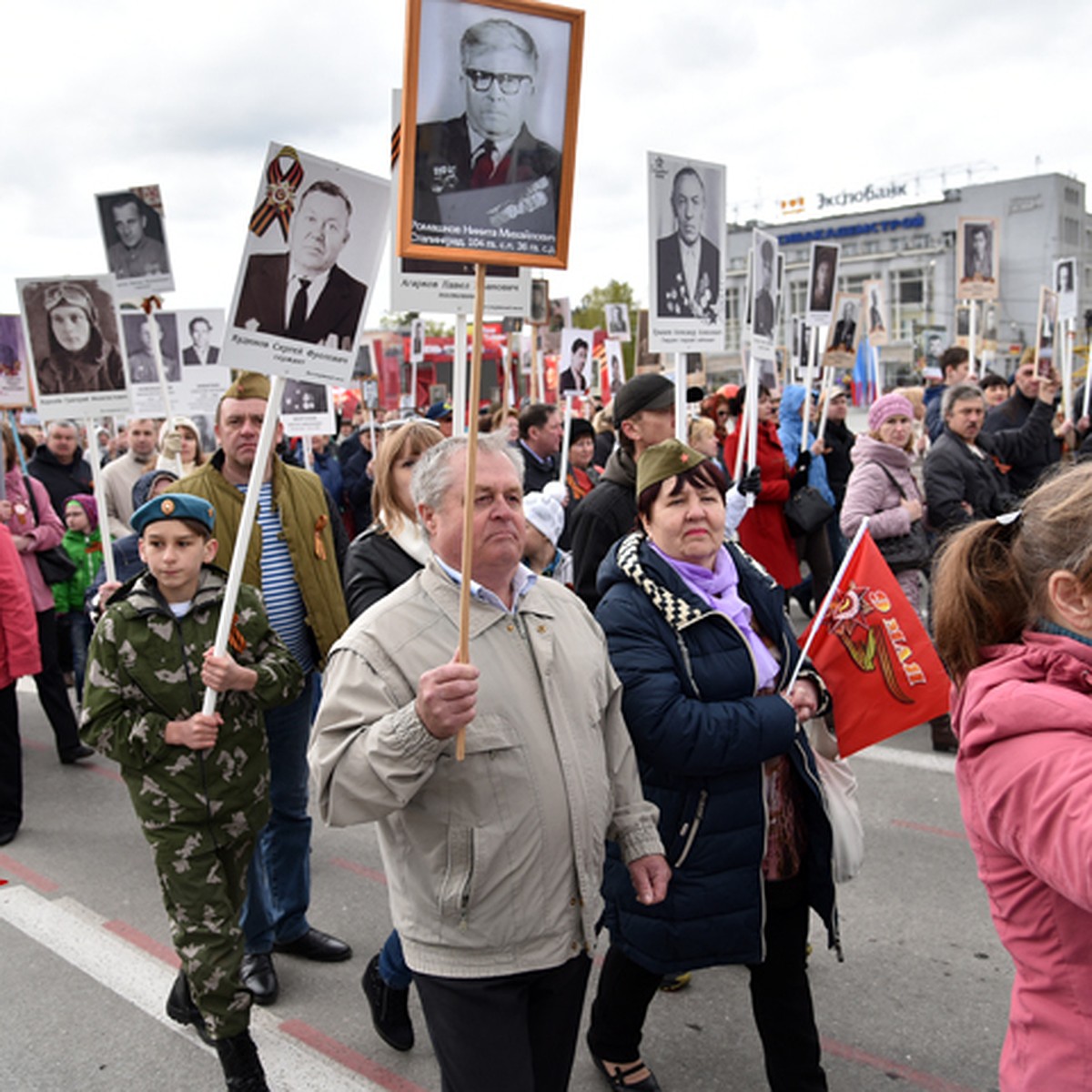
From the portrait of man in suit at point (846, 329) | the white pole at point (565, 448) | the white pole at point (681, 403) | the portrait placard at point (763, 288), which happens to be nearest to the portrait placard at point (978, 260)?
the portrait of man in suit at point (846, 329)

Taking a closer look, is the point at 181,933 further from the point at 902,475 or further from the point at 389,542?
the point at 902,475

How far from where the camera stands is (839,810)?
2961 mm

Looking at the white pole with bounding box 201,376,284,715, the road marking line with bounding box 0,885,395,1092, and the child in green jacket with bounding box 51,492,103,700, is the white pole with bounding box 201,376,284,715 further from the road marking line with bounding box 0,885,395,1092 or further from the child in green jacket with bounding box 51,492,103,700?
the child in green jacket with bounding box 51,492,103,700

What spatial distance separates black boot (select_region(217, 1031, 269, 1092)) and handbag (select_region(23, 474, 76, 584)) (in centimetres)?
452

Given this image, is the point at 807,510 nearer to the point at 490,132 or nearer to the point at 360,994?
the point at 360,994

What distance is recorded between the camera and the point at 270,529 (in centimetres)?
395

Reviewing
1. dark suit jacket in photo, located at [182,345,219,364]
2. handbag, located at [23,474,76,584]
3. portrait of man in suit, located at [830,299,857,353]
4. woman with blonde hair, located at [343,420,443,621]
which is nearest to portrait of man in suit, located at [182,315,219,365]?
dark suit jacket in photo, located at [182,345,219,364]

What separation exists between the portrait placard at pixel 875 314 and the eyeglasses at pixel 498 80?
11.2m

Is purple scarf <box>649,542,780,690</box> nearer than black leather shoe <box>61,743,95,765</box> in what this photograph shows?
Yes

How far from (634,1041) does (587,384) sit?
824cm

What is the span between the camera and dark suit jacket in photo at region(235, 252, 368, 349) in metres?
3.22

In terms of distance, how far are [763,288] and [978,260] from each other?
7.46 metres

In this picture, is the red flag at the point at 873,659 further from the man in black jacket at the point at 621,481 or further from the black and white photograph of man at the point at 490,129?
the black and white photograph of man at the point at 490,129

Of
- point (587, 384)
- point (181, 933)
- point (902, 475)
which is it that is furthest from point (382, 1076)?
point (587, 384)
